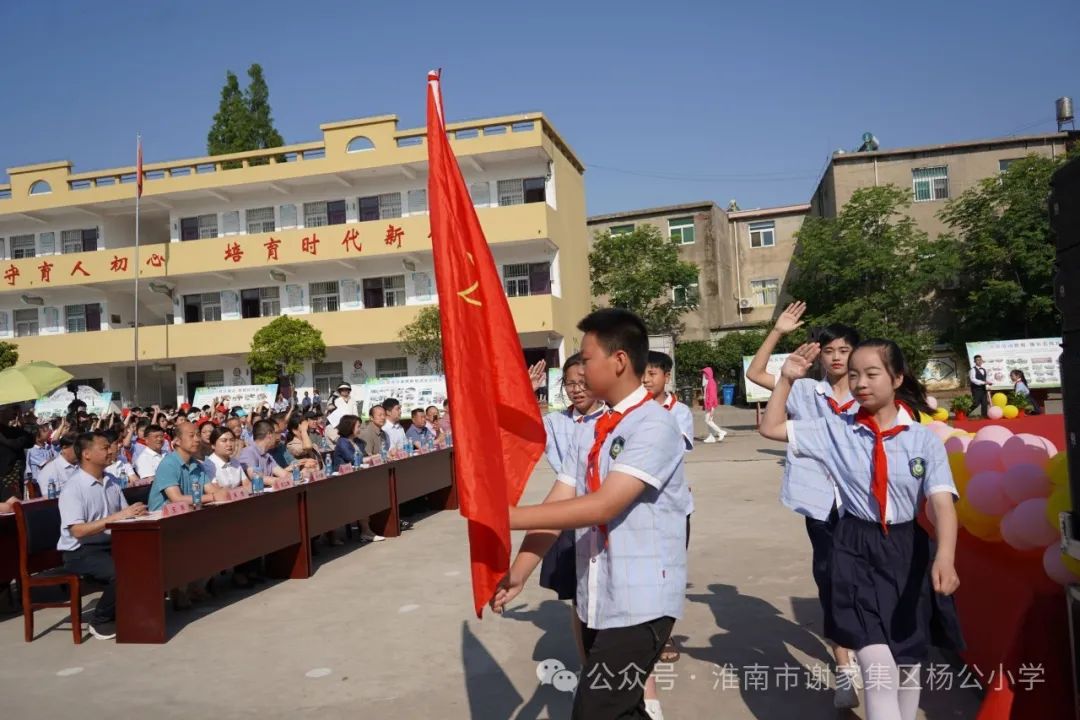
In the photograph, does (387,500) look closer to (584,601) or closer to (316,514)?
(316,514)

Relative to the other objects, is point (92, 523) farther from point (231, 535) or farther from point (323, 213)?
point (323, 213)

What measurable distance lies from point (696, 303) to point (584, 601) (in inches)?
1168

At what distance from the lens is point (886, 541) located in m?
3.00

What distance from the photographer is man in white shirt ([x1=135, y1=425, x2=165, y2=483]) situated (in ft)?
28.1

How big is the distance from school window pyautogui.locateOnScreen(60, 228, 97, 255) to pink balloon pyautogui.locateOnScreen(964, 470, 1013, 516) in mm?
32570

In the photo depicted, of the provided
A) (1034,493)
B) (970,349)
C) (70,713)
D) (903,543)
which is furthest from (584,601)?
(970,349)

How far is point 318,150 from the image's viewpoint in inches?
1101

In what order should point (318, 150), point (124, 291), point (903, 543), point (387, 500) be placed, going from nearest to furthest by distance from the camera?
point (903, 543) → point (387, 500) → point (318, 150) → point (124, 291)

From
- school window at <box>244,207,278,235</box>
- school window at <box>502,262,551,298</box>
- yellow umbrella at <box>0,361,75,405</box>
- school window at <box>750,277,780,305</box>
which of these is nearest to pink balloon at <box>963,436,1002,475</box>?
yellow umbrella at <box>0,361,75,405</box>

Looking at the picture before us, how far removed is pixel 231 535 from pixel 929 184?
2789 centimetres

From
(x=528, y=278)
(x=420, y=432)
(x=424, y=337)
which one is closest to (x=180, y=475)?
(x=420, y=432)

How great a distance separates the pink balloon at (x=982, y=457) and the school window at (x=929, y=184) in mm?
26844

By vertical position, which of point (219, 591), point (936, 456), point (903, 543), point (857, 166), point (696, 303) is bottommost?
point (219, 591)

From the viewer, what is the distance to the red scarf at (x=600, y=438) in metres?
2.48
